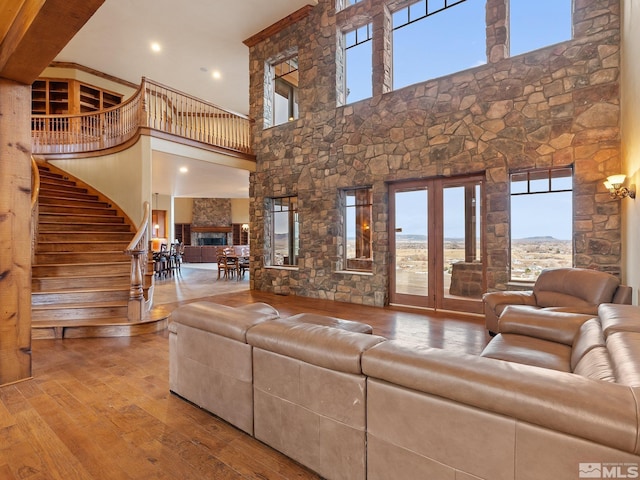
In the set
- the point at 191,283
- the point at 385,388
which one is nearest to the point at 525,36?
the point at 385,388

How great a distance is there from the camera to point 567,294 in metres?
3.48

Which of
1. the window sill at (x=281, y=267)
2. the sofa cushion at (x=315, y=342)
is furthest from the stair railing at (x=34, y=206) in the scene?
the sofa cushion at (x=315, y=342)

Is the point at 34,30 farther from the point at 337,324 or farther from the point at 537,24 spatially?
the point at 537,24

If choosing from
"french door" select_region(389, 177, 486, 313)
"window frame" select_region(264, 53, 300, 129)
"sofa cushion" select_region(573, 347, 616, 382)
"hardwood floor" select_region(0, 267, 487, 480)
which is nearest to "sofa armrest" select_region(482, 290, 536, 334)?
"hardwood floor" select_region(0, 267, 487, 480)

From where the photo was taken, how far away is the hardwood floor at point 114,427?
1.68 m

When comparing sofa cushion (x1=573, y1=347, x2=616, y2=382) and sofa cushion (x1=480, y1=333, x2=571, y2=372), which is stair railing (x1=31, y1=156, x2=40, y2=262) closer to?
sofa cushion (x1=480, y1=333, x2=571, y2=372)

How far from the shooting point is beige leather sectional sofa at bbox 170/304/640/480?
0.93m

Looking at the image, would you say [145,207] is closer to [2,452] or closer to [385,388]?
[2,452]

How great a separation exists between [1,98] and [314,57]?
520cm

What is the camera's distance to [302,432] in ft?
5.29

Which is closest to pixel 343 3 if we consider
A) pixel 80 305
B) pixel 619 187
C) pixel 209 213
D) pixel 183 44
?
pixel 183 44

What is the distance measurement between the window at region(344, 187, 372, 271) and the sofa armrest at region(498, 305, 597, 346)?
3.60 m

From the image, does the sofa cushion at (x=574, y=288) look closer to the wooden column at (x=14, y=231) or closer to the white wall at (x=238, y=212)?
the wooden column at (x=14, y=231)

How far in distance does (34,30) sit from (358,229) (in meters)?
5.08
